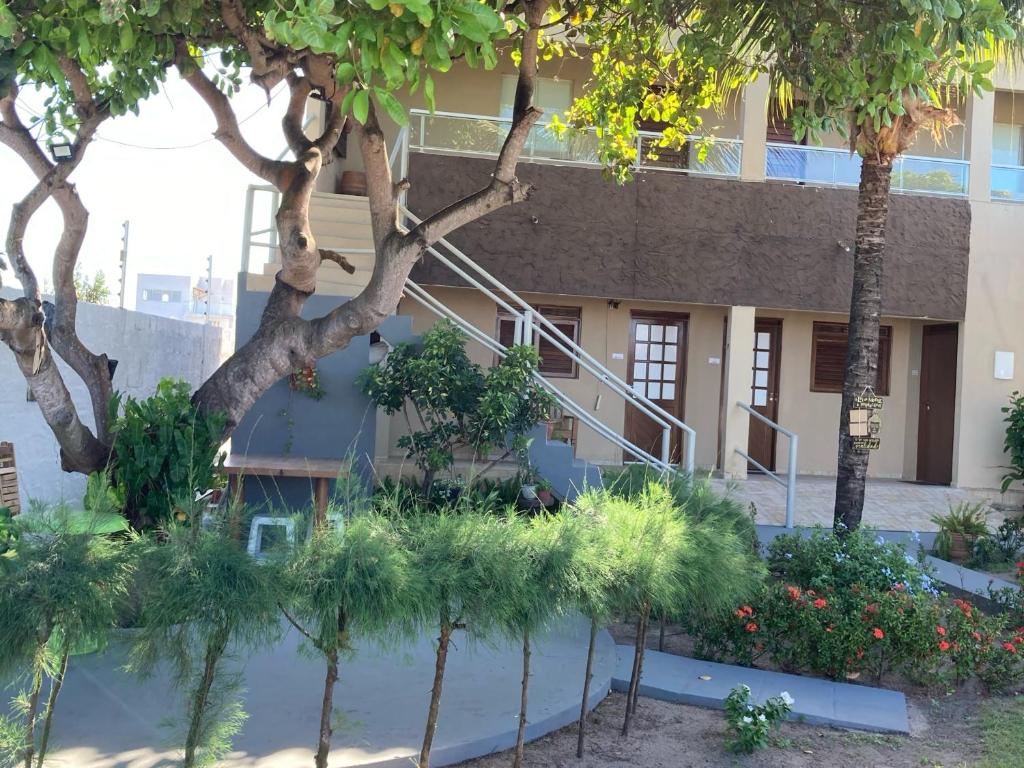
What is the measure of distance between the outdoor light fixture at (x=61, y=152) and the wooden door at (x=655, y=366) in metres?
9.22

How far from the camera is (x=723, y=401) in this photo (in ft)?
47.3

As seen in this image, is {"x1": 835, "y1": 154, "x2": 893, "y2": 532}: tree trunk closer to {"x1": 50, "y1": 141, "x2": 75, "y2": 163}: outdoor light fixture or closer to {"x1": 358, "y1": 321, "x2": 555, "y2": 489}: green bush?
{"x1": 358, "y1": 321, "x2": 555, "y2": 489}: green bush

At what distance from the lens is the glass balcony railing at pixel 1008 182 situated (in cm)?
1380

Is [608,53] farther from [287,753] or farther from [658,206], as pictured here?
[287,753]

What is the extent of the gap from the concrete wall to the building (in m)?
1.94

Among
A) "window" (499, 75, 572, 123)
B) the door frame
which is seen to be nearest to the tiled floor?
the door frame

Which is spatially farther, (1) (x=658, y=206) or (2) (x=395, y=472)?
(1) (x=658, y=206)

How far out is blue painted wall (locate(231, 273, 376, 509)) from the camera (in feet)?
33.4

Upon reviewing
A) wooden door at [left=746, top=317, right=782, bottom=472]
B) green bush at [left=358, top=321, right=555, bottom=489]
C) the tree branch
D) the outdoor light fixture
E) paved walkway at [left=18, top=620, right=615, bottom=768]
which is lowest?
paved walkway at [left=18, top=620, right=615, bottom=768]

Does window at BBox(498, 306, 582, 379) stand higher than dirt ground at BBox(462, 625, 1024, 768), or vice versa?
window at BBox(498, 306, 582, 379)

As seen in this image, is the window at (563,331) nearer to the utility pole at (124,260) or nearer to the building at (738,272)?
the building at (738,272)

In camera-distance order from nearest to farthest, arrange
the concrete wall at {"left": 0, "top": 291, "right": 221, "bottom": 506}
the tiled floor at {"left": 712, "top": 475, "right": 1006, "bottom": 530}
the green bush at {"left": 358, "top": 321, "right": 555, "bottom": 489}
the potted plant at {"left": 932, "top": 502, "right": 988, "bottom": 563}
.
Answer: the concrete wall at {"left": 0, "top": 291, "right": 221, "bottom": 506}
the green bush at {"left": 358, "top": 321, "right": 555, "bottom": 489}
the potted plant at {"left": 932, "top": 502, "right": 988, "bottom": 563}
the tiled floor at {"left": 712, "top": 475, "right": 1006, "bottom": 530}

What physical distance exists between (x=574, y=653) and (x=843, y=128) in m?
4.77

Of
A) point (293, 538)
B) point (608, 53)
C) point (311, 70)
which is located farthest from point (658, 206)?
point (293, 538)
